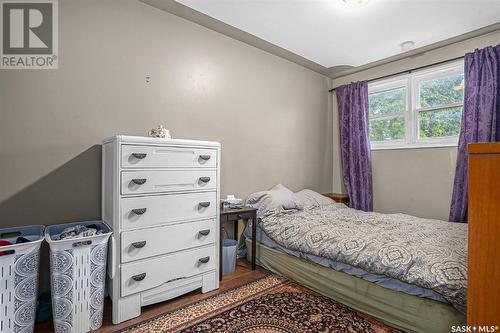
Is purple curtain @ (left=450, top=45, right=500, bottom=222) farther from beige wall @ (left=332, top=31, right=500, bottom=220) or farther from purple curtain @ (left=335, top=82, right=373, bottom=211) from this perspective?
purple curtain @ (left=335, top=82, right=373, bottom=211)

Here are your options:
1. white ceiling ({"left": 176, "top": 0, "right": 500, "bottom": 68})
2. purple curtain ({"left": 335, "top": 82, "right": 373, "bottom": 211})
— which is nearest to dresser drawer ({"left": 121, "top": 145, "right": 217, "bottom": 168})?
white ceiling ({"left": 176, "top": 0, "right": 500, "bottom": 68})

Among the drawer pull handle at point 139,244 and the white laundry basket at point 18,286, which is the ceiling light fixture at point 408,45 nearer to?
the drawer pull handle at point 139,244

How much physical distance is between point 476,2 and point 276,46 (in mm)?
1879

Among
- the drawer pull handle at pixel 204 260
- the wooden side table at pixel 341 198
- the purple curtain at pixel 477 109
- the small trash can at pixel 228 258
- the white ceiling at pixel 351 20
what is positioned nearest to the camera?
the drawer pull handle at pixel 204 260

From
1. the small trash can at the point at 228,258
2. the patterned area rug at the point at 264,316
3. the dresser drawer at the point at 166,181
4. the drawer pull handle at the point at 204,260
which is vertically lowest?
the patterned area rug at the point at 264,316

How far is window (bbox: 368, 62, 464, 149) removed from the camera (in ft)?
9.73

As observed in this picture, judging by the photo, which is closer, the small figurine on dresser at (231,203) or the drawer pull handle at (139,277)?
the drawer pull handle at (139,277)

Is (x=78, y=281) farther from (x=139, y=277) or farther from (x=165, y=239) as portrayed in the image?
(x=165, y=239)

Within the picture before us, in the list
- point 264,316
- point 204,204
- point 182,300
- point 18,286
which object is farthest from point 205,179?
point 18,286

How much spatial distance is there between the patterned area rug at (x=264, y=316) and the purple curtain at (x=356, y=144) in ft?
6.39

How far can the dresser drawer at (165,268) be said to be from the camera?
1.68 meters

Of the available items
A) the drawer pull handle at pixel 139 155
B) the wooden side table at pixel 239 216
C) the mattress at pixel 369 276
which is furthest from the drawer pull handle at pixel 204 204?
the mattress at pixel 369 276

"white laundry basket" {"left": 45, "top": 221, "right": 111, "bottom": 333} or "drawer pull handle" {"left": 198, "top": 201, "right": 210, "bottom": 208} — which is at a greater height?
"drawer pull handle" {"left": 198, "top": 201, "right": 210, "bottom": 208}

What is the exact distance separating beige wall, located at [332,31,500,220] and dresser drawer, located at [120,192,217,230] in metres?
2.58
